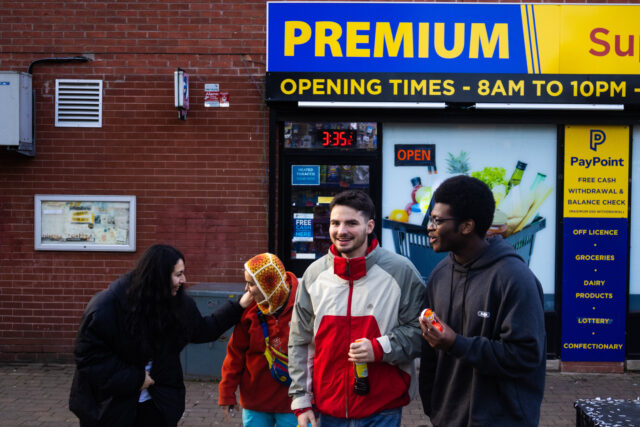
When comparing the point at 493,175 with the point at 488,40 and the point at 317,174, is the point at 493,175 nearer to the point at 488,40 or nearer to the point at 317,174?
the point at 488,40

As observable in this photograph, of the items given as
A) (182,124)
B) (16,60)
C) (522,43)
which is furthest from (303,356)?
(16,60)

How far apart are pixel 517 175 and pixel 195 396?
14.8 ft

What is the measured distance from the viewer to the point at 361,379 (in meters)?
2.97

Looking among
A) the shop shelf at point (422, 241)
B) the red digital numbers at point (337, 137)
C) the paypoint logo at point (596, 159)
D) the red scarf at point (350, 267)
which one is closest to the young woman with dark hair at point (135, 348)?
the red scarf at point (350, 267)

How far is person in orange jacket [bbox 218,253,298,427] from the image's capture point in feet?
11.4

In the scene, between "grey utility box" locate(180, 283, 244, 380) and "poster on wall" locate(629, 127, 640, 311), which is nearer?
"grey utility box" locate(180, 283, 244, 380)

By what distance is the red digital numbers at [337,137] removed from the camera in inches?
283

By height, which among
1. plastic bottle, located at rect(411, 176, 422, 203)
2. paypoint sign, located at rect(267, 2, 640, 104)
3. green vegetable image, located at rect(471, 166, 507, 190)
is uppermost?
paypoint sign, located at rect(267, 2, 640, 104)

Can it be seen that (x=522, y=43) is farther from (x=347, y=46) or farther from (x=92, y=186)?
(x=92, y=186)

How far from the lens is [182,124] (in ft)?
23.6

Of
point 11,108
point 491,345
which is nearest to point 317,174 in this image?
point 11,108

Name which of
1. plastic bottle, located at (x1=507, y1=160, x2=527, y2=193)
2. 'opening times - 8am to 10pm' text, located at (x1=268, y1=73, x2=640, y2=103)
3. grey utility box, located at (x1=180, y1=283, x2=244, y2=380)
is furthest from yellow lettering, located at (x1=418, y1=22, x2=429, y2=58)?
grey utility box, located at (x1=180, y1=283, x2=244, y2=380)

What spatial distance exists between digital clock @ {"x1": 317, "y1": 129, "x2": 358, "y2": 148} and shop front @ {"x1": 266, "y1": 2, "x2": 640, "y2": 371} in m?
0.02

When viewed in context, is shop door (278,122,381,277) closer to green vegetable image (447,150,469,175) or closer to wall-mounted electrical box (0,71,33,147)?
green vegetable image (447,150,469,175)
